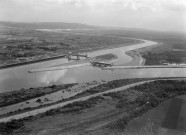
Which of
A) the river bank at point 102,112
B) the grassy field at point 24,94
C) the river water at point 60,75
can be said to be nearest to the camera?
the river bank at point 102,112

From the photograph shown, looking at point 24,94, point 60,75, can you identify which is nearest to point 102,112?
point 24,94

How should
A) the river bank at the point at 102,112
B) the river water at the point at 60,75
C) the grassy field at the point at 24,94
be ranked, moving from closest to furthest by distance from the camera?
the river bank at the point at 102,112, the grassy field at the point at 24,94, the river water at the point at 60,75

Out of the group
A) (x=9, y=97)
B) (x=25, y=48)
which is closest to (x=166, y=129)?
(x=9, y=97)

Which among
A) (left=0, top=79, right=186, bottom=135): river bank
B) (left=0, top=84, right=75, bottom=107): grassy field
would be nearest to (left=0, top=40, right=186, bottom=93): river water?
(left=0, top=84, right=75, bottom=107): grassy field

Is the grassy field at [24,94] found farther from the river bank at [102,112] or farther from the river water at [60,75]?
the river bank at [102,112]

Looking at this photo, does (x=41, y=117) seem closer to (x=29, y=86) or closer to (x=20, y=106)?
(x=20, y=106)

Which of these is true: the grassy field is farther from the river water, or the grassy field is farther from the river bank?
the river bank

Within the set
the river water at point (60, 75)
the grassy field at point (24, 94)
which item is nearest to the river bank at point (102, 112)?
the grassy field at point (24, 94)

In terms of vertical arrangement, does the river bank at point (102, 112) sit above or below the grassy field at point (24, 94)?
below
